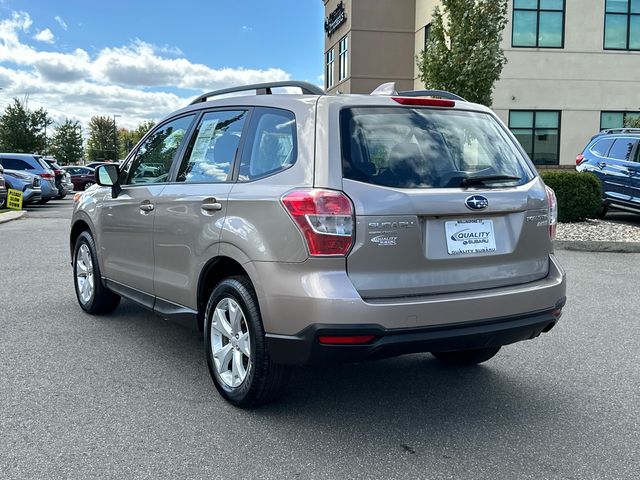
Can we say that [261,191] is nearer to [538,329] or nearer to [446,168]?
[446,168]

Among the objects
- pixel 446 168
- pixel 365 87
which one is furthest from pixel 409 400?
pixel 365 87

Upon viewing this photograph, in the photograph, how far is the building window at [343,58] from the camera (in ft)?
112

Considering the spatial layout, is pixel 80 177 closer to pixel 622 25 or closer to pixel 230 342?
pixel 622 25

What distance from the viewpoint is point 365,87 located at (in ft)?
108

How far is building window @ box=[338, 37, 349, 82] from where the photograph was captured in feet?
112

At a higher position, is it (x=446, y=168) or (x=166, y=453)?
Result: (x=446, y=168)

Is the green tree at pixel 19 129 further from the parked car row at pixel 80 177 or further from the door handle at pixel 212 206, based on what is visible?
the door handle at pixel 212 206

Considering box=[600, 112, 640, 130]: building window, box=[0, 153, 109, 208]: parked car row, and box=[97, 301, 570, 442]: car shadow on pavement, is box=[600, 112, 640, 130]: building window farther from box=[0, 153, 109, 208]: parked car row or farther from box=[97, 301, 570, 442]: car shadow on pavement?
box=[97, 301, 570, 442]: car shadow on pavement

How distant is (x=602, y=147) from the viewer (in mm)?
14031

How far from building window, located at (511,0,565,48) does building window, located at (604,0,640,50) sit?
1.81m

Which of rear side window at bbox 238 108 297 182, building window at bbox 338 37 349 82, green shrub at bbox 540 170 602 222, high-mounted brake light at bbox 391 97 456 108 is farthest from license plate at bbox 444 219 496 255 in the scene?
building window at bbox 338 37 349 82

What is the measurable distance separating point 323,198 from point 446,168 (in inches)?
30.4

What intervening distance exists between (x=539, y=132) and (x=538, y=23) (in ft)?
13.6

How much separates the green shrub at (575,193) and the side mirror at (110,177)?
29.4 feet
